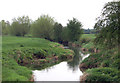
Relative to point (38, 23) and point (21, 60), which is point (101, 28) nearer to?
point (21, 60)

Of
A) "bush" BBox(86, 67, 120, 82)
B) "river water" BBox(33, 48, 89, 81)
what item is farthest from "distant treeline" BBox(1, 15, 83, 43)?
"bush" BBox(86, 67, 120, 82)

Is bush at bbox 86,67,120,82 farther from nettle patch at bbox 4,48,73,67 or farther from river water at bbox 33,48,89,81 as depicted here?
nettle patch at bbox 4,48,73,67

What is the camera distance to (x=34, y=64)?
26.5 metres

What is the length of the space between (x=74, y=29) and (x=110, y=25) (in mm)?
52589

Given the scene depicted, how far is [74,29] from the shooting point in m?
71.8

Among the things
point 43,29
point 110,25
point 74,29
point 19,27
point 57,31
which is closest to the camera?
point 110,25

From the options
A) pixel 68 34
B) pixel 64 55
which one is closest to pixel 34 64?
pixel 64 55

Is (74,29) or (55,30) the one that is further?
(55,30)

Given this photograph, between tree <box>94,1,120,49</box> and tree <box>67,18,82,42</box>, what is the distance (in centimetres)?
4976

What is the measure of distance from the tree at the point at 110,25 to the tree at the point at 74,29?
4976 cm

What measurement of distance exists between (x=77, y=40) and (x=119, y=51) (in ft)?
175

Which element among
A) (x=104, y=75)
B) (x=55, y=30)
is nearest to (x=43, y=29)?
(x=55, y=30)

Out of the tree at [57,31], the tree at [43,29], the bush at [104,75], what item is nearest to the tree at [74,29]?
the tree at [57,31]

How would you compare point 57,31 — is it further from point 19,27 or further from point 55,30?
point 19,27
